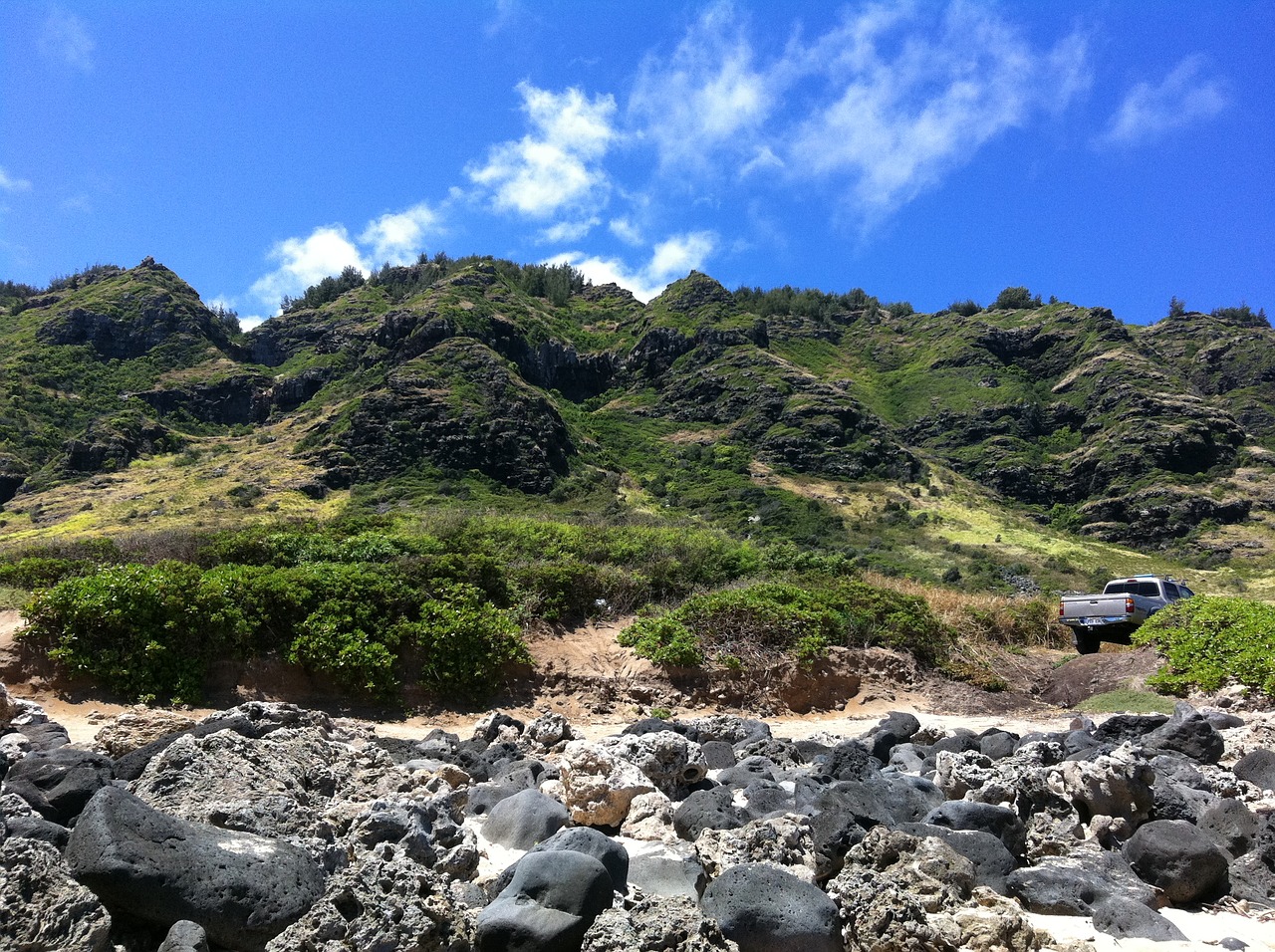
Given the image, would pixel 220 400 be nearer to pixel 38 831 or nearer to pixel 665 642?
pixel 665 642

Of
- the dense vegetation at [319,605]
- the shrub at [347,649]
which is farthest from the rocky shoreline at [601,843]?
the shrub at [347,649]

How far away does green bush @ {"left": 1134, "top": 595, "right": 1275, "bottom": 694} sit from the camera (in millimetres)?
9633

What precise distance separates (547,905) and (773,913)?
1.01 meters

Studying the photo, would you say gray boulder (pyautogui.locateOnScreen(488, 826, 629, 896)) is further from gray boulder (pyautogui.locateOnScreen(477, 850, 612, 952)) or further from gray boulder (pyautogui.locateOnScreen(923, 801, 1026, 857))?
gray boulder (pyautogui.locateOnScreen(923, 801, 1026, 857))

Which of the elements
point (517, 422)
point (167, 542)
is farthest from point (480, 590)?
point (517, 422)

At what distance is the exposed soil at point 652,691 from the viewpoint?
8688mm

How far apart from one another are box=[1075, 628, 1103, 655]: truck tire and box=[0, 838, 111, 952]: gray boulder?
54.6 feet

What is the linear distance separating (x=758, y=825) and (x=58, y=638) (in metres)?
7.80

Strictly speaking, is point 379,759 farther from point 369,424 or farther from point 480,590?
point 369,424

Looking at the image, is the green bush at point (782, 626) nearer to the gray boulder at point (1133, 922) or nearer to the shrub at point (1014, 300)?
the gray boulder at point (1133, 922)

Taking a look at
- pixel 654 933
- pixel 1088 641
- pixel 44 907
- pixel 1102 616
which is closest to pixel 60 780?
pixel 44 907

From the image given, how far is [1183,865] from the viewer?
4363 millimetres

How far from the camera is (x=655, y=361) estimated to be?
80.8 m

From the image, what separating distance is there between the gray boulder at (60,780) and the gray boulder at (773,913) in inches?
138
